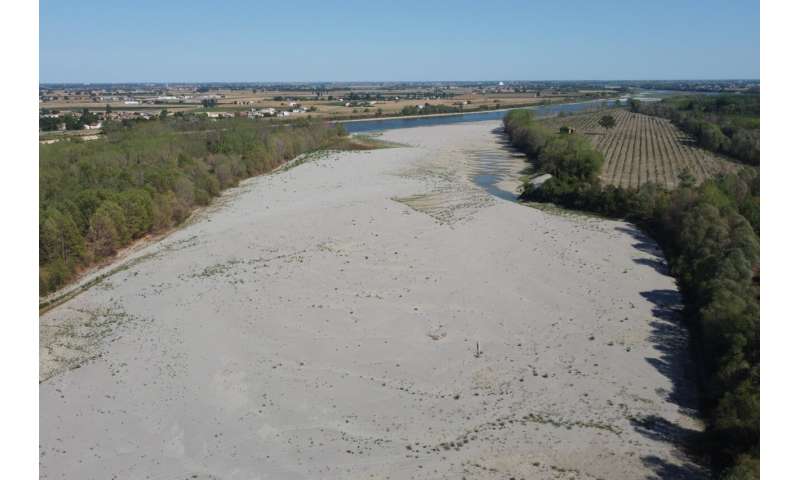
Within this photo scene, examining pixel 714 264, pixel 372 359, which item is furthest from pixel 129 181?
pixel 714 264

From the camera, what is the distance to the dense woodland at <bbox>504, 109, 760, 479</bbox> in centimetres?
1480

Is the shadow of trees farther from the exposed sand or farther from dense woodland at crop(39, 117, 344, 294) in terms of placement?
dense woodland at crop(39, 117, 344, 294)

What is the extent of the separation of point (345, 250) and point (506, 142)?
48.2 metres

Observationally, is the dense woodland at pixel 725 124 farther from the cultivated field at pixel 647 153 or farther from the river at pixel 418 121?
the river at pixel 418 121

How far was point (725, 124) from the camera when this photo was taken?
2586 inches

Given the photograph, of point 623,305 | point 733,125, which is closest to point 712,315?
point 623,305

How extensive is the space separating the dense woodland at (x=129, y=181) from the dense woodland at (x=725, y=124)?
3851 centimetres

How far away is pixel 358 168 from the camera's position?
2159 inches

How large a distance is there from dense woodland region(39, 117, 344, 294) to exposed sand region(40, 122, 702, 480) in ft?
6.88

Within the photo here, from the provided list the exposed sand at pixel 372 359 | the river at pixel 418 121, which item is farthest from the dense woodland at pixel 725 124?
the exposed sand at pixel 372 359

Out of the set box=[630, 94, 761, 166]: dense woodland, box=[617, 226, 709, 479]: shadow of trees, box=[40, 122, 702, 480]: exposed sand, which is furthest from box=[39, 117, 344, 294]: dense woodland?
box=[630, 94, 761, 166]: dense woodland

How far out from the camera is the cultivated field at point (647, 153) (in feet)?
160

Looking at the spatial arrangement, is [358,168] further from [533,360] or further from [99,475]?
[99,475]

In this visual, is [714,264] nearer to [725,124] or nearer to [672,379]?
[672,379]
